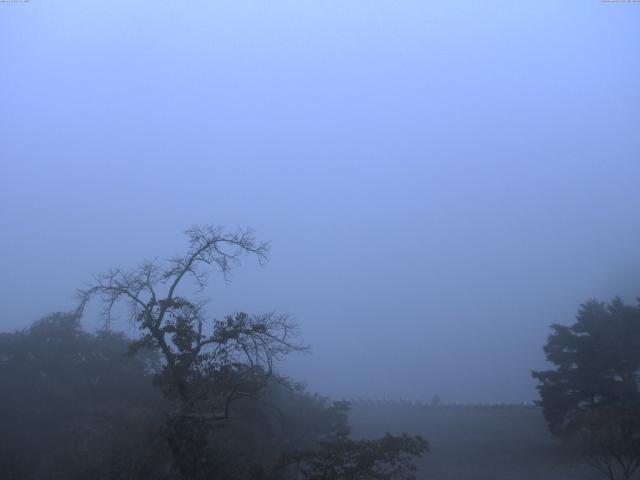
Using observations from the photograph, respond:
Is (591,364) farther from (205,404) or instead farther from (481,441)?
(205,404)

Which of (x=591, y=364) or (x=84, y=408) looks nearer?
(x=84, y=408)

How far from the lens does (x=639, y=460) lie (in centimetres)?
1839

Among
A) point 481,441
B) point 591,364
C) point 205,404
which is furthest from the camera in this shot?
point 481,441

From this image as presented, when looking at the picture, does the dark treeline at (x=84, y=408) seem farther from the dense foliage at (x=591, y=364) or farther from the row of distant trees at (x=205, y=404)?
the dense foliage at (x=591, y=364)

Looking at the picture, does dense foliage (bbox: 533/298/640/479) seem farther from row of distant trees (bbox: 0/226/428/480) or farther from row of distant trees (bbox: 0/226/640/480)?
row of distant trees (bbox: 0/226/428/480)

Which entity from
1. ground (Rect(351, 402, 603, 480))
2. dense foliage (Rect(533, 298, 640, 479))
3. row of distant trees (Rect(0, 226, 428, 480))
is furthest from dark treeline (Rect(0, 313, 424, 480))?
dense foliage (Rect(533, 298, 640, 479))

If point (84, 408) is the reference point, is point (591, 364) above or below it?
above

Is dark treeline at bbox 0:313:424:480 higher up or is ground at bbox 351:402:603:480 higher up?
dark treeline at bbox 0:313:424:480

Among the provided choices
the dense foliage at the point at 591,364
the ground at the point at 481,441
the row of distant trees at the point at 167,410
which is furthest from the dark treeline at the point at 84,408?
the dense foliage at the point at 591,364

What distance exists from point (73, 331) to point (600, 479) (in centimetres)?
2838

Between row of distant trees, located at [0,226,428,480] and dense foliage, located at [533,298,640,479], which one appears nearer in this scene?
row of distant trees, located at [0,226,428,480]

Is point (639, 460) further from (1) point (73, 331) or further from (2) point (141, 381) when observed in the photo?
(1) point (73, 331)

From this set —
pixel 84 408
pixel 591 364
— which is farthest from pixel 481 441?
pixel 84 408

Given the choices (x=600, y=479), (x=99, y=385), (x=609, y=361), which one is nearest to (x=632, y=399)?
(x=609, y=361)
